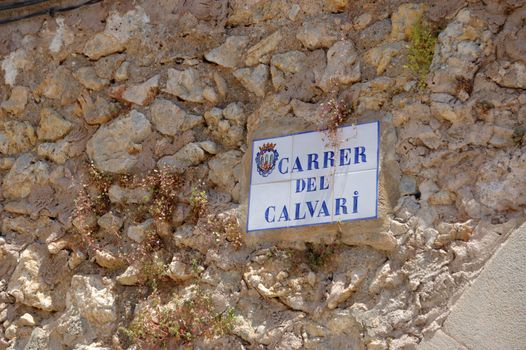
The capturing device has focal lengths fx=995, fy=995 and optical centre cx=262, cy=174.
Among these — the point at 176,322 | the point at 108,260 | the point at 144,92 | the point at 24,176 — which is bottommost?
the point at 176,322

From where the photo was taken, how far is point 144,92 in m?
5.12

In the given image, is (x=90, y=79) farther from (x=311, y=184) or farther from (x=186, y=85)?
(x=311, y=184)

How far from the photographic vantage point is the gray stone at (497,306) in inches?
151

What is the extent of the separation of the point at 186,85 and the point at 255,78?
383 millimetres

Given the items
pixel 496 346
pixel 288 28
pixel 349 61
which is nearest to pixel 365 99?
pixel 349 61

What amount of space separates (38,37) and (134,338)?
196cm

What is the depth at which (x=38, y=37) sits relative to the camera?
5594 mm

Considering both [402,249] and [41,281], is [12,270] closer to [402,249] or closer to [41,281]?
[41,281]

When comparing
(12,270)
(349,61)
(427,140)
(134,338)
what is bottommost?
(134,338)

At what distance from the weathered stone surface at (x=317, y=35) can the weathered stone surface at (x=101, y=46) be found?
3.46 feet

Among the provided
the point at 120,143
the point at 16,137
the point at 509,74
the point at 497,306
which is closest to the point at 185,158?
the point at 120,143

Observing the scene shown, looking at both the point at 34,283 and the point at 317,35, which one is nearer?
the point at 317,35

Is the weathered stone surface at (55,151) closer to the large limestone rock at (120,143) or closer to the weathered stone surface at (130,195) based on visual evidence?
the large limestone rock at (120,143)

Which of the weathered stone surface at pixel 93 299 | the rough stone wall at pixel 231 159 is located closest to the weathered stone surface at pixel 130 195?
the rough stone wall at pixel 231 159
